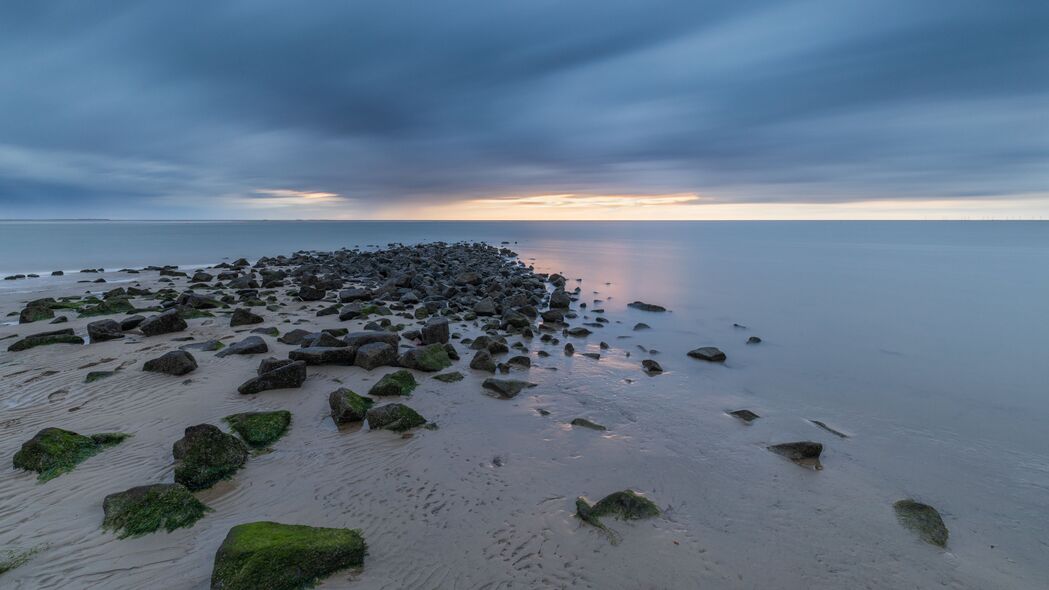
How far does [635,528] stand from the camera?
5480 mm

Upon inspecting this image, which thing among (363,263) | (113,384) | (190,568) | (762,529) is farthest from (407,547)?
(363,263)

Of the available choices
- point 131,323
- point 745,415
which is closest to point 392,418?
point 745,415

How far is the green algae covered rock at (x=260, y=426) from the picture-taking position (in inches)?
278

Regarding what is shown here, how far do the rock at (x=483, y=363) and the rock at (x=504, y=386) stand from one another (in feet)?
2.83

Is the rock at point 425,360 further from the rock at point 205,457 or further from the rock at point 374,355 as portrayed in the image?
the rock at point 205,457

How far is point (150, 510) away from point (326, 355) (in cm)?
541

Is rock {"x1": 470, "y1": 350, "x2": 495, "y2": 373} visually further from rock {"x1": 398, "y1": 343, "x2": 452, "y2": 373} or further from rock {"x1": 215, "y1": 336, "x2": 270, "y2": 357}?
rock {"x1": 215, "y1": 336, "x2": 270, "y2": 357}

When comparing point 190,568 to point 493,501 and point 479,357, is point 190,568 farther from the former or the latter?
point 479,357

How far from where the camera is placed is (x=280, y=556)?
4.23 m

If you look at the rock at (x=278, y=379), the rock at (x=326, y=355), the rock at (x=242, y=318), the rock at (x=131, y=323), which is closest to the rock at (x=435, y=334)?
the rock at (x=326, y=355)

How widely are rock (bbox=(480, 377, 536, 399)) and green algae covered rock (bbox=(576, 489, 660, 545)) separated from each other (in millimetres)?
3803

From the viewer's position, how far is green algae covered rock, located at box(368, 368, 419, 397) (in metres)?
9.11

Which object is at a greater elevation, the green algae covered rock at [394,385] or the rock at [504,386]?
the green algae covered rock at [394,385]

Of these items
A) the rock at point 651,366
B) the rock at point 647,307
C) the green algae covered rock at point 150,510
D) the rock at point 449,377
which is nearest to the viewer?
the green algae covered rock at point 150,510
